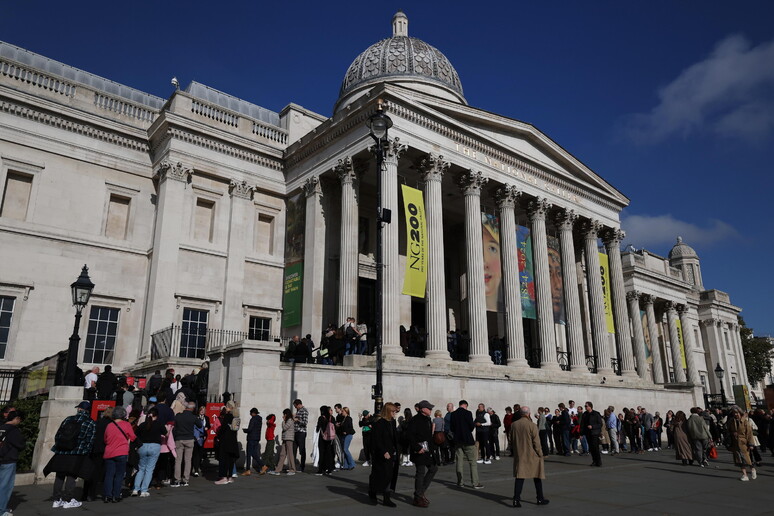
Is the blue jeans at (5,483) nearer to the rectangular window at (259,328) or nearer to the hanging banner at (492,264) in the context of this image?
the rectangular window at (259,328)

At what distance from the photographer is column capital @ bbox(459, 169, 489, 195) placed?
23359mm

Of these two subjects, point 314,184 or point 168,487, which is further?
point 314,184

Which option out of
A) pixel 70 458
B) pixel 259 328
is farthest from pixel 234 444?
pixel 259 328

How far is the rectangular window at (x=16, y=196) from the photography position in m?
19.8

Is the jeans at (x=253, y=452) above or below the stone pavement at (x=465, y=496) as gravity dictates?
above

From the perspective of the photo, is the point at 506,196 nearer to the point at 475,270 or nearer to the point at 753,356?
the point at 475,270

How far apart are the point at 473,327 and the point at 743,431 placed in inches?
399

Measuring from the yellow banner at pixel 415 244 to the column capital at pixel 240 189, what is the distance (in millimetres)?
7895

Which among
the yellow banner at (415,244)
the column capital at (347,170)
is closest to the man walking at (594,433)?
the yellow banner at (415,244)

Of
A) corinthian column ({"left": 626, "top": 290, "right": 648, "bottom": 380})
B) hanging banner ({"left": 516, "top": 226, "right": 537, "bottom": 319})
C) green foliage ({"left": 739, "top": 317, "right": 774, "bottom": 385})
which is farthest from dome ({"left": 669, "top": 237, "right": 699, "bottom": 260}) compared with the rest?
hanging banner ({"left": 516, "top": 226, "right": 537, "bottom": 319})

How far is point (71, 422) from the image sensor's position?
8.28m

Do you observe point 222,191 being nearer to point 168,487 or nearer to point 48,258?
point 48,258

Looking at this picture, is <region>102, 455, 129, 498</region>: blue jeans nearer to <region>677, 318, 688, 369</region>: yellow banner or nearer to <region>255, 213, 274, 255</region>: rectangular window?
<region>255, 213, 274, 255</region>: rectangular window

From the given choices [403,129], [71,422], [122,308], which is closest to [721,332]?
[403,129]
